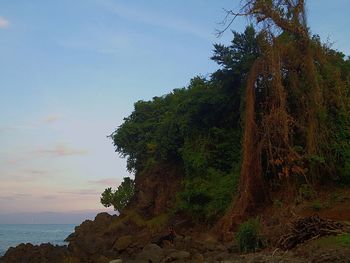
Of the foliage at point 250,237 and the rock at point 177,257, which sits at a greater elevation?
the foliage at point 250,237

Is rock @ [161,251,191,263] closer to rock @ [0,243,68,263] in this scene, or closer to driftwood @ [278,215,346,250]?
driftwood @ [278,215,346,250]

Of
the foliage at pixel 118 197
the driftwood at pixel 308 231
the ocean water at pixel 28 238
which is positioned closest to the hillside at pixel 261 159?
the driftwood at pixel 308 231

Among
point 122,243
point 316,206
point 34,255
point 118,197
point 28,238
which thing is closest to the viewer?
point 316,206

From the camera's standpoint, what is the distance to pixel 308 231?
1413 cm

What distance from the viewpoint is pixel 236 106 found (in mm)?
26953

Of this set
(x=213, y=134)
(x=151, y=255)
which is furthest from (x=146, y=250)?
(x=213, y=134)

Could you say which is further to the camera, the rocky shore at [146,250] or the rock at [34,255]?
the rock at [34,255]

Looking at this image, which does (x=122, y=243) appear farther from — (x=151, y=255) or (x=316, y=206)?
(x=316, y=206)

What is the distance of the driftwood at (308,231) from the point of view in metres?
13.9

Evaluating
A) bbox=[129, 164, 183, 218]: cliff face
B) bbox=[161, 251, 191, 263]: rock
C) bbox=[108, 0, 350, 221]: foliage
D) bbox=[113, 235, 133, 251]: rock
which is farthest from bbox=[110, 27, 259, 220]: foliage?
bbox=[161, 251, 191, 263]: rock

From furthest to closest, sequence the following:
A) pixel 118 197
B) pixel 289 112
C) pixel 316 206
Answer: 1. pixel 118 197
2. pixel 289 112
3. pixel 316 206

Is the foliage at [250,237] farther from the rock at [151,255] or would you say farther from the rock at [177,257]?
the rock at [151,255]

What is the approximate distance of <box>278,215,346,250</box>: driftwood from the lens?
1391cm

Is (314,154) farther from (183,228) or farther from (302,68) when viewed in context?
(183,228)
